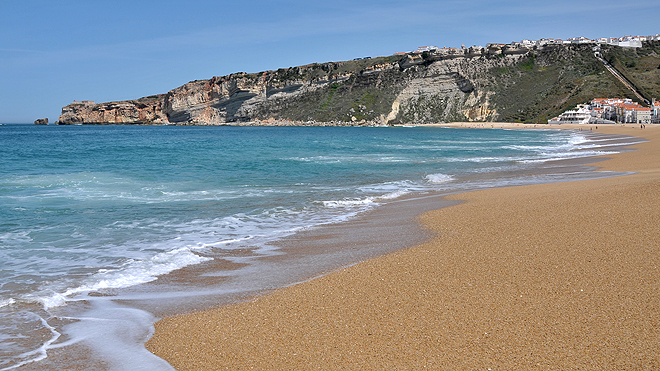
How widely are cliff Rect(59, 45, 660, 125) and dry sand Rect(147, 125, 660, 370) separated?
92.5 metres

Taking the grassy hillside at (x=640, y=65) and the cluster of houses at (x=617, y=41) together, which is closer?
the grassy hillside at (x=640, y=65)

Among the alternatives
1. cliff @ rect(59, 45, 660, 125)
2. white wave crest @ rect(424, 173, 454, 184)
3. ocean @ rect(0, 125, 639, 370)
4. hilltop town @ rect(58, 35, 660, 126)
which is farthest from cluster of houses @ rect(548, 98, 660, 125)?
white wave crest @ rect(424, 173, 454, 184)

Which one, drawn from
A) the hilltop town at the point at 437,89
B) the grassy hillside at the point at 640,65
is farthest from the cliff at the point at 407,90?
the grassy hillside at the point at 640,65

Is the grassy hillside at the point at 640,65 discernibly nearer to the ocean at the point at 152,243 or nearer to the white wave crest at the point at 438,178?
the white wave crest at the point at 438,178

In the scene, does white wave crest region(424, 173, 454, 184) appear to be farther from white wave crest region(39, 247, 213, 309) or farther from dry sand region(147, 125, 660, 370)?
white wave crest region(39, 247, 213, 309)

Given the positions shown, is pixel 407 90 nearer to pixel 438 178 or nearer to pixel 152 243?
pixel 438 178

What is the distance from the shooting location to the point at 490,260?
199 inches

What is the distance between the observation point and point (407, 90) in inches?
4508

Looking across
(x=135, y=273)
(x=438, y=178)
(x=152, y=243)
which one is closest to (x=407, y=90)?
(x=438, y=178)

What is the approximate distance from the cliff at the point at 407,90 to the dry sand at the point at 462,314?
3641 inches

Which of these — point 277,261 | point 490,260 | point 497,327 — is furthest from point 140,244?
point 497,327

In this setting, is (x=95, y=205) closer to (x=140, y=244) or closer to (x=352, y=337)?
(x=140, y=244)

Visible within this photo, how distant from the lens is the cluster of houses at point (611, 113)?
72.8 meters

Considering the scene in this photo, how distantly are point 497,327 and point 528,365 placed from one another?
52 centimetres
